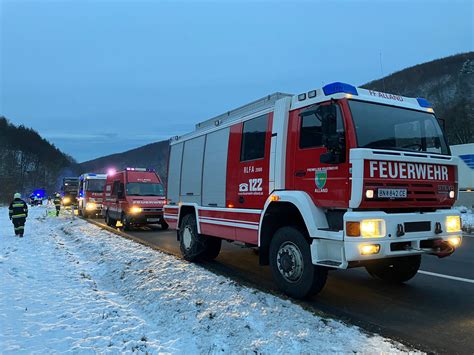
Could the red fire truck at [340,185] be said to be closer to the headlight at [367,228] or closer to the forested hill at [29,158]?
the headlight at [367,228]

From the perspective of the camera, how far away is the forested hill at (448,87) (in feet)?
161

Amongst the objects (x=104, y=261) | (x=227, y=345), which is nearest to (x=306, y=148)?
(x=227, y=345)

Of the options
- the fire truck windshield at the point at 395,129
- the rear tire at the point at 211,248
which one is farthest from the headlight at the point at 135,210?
the fire truck windshield at the point at 395,129

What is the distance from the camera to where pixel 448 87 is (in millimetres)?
67000

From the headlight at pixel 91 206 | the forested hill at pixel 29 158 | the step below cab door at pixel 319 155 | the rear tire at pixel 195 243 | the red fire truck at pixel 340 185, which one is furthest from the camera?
the forested hill at pixel 29 158

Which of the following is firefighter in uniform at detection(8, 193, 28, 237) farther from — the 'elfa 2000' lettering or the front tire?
the 'elfa 2000' lettering

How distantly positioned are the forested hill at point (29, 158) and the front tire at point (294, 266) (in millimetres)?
79819

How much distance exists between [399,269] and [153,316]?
4166 mm

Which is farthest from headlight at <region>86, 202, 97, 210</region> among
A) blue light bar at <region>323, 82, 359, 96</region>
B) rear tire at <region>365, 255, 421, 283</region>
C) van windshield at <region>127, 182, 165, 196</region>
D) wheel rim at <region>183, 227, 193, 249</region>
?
blue light bar at <region>323, 82, 359, 96</region>

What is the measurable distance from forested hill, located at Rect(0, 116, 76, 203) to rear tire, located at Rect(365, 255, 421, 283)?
80079 mm

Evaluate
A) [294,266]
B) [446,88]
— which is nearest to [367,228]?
[294,266]

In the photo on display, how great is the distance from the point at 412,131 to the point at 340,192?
1.67 metres

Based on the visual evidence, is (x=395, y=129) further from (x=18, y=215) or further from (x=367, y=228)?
(x=18, y=215)

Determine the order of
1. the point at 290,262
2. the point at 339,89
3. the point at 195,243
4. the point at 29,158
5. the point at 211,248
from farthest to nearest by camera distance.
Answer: the point at 29,158 < the point at 211,248 < the point at 195,243 < the point at 290,262 < the point at 339,89
